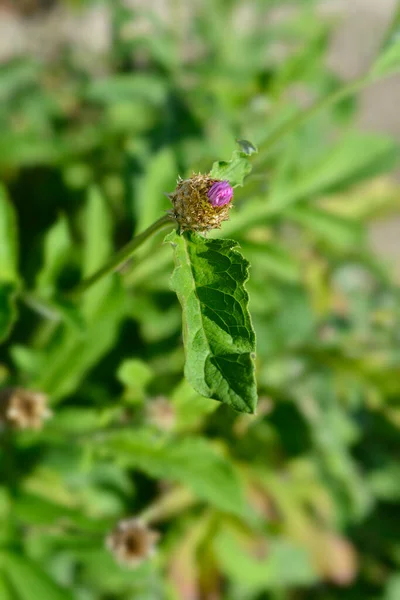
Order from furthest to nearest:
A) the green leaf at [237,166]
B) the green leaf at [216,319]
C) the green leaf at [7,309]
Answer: the green leaf at [7,309] < the green leaf at [237,166] < the green leaf at [216,319]

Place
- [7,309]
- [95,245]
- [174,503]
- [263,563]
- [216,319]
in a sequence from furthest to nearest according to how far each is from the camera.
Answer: [263,563]
[174,503]
[95,245]
[7,309]
[216,319]

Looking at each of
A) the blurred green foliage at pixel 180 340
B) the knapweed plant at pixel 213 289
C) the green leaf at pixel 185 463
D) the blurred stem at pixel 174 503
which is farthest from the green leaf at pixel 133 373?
the blurred stem at pixel 174 503

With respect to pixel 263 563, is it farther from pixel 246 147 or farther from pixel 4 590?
pixel 246 147

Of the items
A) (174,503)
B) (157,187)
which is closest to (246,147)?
(157,187)

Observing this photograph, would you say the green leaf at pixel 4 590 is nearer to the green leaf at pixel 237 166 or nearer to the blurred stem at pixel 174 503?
the blurred stem at pixel 174 503

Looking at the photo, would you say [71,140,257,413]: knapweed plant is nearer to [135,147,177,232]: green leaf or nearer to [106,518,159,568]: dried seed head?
[135,147,177,232]: green leaf

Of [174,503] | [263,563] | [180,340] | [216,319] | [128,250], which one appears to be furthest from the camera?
[263,563]
